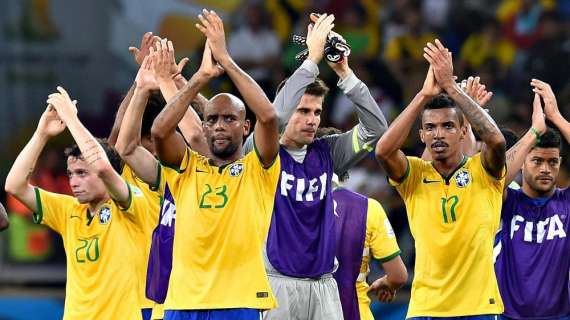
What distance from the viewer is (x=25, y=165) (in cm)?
940

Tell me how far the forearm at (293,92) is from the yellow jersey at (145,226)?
1425 millimetres

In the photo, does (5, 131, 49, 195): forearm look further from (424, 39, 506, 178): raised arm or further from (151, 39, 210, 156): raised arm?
(424, 39, 506, 178): raised arm

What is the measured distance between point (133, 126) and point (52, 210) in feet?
3.72

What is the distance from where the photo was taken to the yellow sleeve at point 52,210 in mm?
9648

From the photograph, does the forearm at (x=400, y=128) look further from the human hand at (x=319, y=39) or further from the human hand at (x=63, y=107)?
the human hand at (x=63, y=107)

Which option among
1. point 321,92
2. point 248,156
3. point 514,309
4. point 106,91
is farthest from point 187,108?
point 106,91

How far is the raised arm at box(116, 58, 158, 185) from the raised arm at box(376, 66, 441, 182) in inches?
64.1

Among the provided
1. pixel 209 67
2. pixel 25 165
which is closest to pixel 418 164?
pixel 209 67

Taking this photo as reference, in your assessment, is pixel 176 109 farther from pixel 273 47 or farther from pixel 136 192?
pixel 273 47

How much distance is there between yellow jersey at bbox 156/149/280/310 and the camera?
8.34 metres

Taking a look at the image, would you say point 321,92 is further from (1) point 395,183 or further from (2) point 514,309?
(2) point 514,309

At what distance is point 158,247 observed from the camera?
9.51m

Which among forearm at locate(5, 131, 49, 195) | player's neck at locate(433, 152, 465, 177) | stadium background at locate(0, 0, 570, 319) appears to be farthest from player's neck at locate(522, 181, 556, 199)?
stadium background at locate(0, 0, 570, 319)

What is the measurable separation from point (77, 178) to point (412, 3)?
723 centimetres
